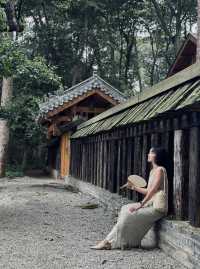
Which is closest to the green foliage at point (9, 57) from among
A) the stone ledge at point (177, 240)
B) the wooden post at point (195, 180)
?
the stone ledge at point (177, 240)

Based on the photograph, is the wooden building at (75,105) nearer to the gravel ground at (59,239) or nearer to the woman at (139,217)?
the gravel ground at (59,239)

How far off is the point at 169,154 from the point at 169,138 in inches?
10.2

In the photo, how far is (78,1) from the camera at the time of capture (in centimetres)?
3095

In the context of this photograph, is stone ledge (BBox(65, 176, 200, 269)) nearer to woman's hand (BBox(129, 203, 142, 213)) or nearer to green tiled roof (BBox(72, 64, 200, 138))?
woman's hand (BBox(129, 203, 142, 213))

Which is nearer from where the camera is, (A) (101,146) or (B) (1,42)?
(B) (1,42)

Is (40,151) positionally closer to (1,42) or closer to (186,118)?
(1,42)

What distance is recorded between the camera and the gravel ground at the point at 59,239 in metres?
5.54

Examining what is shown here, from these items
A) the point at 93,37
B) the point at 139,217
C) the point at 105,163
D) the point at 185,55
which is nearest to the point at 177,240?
the point at 139,217

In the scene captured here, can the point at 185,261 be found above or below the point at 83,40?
below

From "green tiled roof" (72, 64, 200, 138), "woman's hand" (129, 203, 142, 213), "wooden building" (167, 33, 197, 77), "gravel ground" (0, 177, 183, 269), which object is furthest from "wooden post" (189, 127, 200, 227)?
"wooden building" (167, 33, 197, 77)

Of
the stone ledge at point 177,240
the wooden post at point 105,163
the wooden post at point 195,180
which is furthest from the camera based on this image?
the wooden post at point 105,163

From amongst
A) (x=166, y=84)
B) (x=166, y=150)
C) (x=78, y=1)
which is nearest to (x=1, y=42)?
(x=166, y=84)

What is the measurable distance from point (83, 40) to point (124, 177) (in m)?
24.2

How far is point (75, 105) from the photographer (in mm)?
20734
